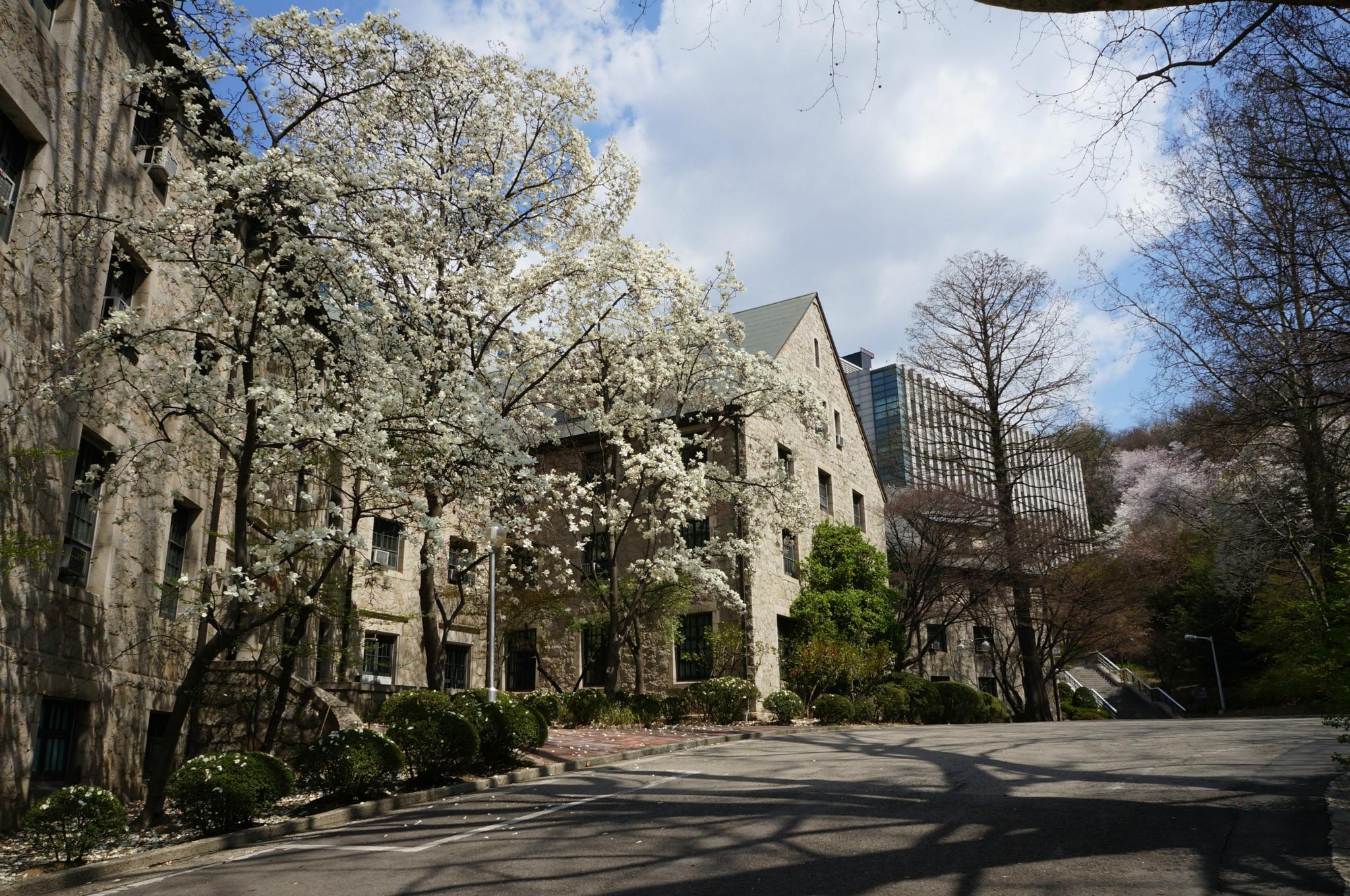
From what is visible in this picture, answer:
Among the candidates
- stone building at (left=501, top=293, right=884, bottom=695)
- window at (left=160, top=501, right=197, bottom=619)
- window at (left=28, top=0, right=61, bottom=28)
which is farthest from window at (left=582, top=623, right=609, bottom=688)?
window at (left=28, top=0, right=61, bottom=28)

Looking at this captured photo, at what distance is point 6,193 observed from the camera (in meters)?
9.28

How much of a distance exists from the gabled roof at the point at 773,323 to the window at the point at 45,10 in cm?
1842

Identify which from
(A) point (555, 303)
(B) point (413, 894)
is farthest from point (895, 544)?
(B) point (413, 894)

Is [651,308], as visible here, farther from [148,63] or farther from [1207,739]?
[1207,739]

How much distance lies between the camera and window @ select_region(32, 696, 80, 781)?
9578 millimetres

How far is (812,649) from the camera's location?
2253 cm

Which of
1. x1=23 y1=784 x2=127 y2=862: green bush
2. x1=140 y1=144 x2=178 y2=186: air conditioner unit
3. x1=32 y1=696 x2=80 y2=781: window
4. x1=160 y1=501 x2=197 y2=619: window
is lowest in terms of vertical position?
x1=23 y1=784 x2=127 y2=862: green bush

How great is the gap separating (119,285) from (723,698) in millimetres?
15015

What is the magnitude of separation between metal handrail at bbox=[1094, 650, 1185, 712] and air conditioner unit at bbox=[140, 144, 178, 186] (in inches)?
1554

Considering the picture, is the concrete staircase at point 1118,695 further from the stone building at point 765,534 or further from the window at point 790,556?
the window at point 790,556

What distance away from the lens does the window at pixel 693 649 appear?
23656 mm

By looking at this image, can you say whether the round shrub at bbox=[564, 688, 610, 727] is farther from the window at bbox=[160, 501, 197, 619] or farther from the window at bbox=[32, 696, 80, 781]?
the window at bbox=[32, 696, 80, 781]

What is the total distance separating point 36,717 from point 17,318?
4179 mm

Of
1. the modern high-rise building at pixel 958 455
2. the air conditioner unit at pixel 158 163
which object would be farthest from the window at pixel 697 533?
the air conditioner unit at pixel 158 163
